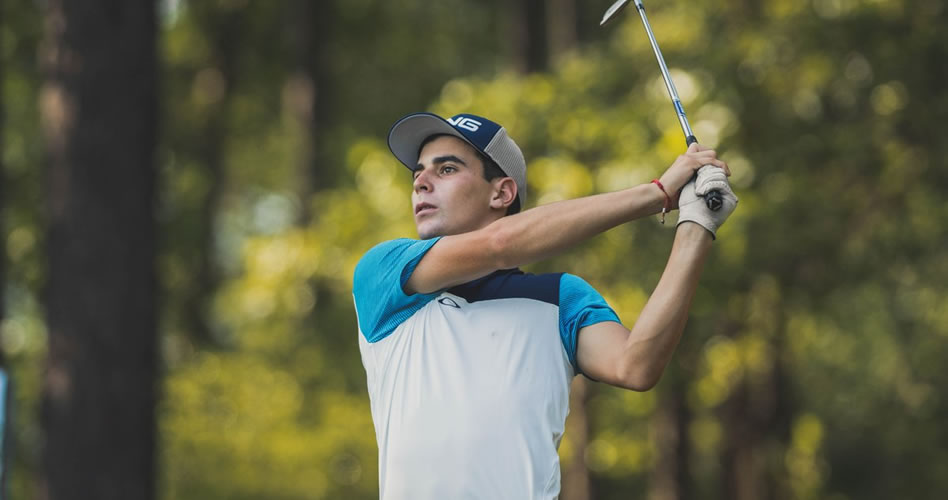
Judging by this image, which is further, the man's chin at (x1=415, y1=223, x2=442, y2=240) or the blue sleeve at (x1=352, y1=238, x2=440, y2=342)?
the man's chin at (x1=415, y1=223, x2=442, y2=240)

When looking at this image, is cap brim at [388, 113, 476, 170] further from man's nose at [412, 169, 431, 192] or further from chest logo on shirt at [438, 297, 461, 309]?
chest logo on shirt at [438, 297, 461, 309]

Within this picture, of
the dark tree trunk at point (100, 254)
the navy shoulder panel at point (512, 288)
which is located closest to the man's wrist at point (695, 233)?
the navy shoulder panel at point (512, 288)

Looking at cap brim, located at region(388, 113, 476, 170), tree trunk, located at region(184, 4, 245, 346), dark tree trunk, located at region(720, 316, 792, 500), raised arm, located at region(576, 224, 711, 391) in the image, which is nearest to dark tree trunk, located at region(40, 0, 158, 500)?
cap brim, located at region(388, 113, 476, 170)

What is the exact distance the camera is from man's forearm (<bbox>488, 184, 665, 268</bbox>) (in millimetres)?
3133

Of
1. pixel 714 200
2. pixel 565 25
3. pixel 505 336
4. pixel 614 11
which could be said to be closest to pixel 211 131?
pixel 565 25

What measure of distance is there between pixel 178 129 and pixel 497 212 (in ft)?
64.4

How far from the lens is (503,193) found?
3.66 m

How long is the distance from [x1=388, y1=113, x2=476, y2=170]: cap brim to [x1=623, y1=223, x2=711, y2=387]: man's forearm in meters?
0.73

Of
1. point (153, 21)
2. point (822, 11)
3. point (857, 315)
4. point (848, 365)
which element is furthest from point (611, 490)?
Result: point (153, 21)

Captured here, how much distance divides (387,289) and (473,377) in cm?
36

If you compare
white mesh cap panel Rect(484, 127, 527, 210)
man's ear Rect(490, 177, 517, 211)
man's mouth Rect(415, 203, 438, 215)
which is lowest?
man's mouth Rect(415, 203, 438, 215)

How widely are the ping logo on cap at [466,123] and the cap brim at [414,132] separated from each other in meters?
0.02

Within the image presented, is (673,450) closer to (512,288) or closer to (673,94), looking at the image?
(673,94)

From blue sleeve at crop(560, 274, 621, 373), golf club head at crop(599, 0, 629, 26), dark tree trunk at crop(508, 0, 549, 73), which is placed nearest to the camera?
blue sleeve at crop(560, 274, 621, 373)
